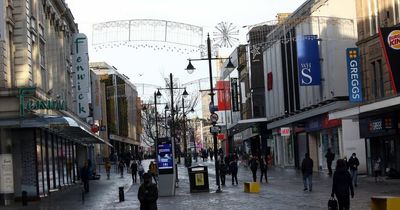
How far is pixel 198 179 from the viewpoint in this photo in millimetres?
33250

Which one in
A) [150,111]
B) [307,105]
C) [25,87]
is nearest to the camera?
[25,87]

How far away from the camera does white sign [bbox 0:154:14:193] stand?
3122 centimetres

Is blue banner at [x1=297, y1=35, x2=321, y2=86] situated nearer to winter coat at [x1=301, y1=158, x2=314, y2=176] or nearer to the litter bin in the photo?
the litter bin

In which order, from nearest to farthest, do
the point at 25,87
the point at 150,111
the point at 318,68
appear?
the point at 25,87
the point at 318,68
the point at 150,111

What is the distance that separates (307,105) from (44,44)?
22420 millimetres

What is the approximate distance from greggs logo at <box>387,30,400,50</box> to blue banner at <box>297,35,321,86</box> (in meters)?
16.5

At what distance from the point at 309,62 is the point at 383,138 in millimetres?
11562

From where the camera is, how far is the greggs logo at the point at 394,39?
1233 inches

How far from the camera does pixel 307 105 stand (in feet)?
174

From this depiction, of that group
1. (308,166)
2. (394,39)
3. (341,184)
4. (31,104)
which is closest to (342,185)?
(341,184)

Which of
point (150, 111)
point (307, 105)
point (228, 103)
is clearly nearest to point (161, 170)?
point (307, 105)

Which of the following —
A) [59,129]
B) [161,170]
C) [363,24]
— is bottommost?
[161,170]

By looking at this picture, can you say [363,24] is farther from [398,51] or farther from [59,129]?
[59,129]

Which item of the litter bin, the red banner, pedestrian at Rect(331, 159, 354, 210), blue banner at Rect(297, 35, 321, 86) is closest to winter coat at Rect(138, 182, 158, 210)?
pedestrian at Rect(331, 159, 354, 210)
